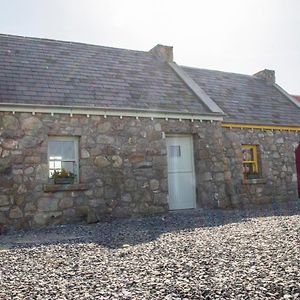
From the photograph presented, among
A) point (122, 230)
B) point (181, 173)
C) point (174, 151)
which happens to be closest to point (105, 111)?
point (174, 151)

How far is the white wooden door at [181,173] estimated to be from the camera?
1170 centimetres

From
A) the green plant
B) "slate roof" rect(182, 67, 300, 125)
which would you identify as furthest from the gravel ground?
"slate roof" rect(182, 67, 300, 125)

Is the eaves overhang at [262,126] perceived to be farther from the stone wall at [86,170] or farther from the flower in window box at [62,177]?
the flower in window box at [62,177]

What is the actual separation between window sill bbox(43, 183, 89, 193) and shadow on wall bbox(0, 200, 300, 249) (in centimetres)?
93

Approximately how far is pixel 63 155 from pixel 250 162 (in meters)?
6.88

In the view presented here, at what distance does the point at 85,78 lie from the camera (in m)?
11.8

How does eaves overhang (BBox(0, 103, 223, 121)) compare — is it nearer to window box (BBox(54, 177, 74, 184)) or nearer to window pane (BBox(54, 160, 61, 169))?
window pane (BBox(54, 160, 61, 169))

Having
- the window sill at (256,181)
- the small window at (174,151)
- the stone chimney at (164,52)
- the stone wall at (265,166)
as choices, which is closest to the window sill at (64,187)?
the small window at (174,151)

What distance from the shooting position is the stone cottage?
31.7ft

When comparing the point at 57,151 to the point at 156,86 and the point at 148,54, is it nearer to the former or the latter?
the point at 156,86

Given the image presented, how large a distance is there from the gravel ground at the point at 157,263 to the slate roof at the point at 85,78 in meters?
4.01

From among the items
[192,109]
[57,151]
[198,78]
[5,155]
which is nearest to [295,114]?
[198,78]

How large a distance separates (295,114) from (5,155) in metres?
11.7

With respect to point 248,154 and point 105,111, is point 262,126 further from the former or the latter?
point 105,111
